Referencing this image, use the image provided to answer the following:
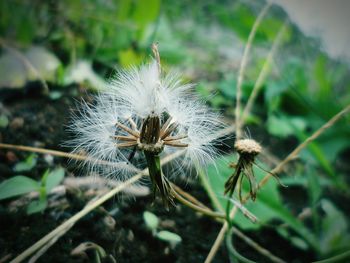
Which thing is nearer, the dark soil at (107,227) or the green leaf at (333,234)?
the dark soil at (107,227)

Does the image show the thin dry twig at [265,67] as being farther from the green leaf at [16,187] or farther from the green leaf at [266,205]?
the green leaf at [16,187]

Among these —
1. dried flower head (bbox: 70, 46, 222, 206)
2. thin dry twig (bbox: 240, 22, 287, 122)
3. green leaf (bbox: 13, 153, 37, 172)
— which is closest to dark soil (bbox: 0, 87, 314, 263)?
green leaf (bbox: 13, 153, 37, 172)

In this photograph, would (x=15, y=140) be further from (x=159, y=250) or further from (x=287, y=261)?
(x=287, y=261)

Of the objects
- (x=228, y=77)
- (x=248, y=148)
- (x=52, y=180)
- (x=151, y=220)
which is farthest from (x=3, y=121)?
(x=228, y=77)

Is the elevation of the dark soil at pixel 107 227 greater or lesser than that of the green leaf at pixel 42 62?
lesser

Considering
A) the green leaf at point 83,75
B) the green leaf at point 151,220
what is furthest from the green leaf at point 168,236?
the green leaf at point 83,75
